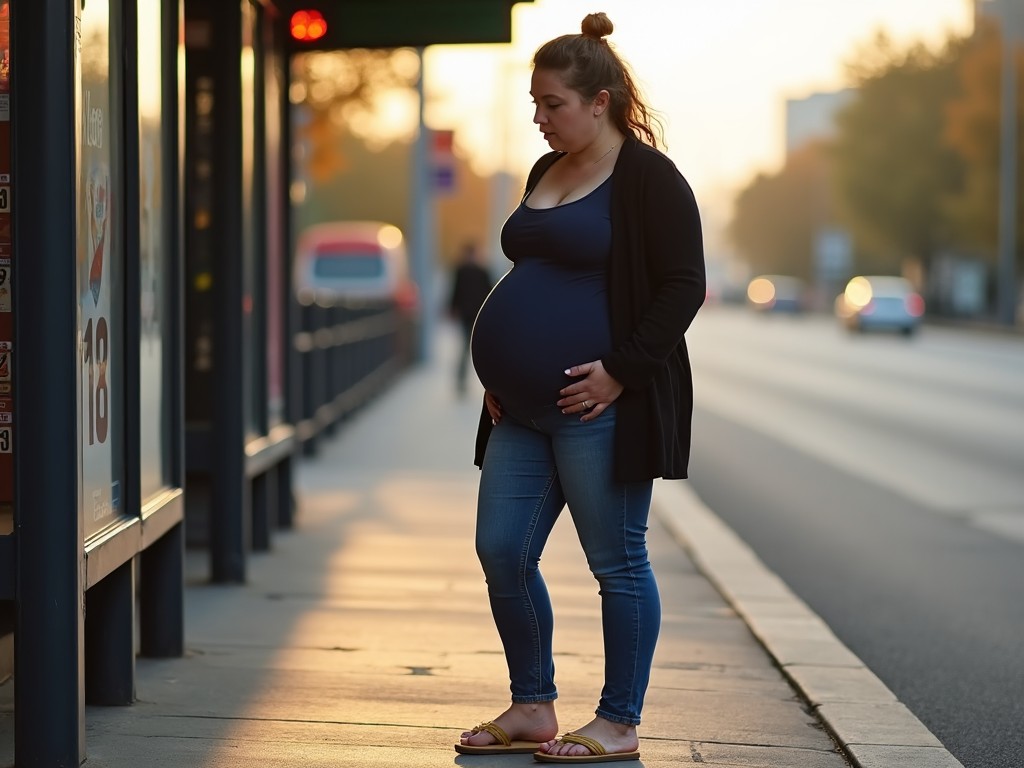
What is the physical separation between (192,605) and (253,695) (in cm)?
171

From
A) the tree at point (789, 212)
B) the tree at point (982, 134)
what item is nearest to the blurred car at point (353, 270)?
the tree at point (982, 134)

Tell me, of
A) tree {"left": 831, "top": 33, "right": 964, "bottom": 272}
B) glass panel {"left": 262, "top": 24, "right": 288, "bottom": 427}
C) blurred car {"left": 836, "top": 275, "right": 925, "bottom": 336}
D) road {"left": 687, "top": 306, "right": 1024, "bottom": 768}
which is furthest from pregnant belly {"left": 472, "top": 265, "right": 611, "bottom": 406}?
tree {"left": 831, "top": 33, "right": 964, "bottom": 272}

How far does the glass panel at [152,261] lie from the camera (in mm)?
5531

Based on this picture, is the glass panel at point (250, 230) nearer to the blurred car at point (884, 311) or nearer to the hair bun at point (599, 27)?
the hair bun at point (599, 27)

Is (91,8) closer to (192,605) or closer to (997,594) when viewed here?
(192,605)

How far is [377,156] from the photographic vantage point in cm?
9025

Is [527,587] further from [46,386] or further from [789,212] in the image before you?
[789,212]

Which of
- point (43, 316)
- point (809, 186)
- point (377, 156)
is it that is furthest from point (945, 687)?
point (809, 186)

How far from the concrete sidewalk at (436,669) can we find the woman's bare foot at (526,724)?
82 mm

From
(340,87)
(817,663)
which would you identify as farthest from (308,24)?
(340,87)

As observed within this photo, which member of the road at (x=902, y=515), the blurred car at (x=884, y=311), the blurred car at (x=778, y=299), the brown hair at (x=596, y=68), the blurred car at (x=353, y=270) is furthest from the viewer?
the blurred car at (x=778, y=299)

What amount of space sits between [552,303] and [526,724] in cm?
108

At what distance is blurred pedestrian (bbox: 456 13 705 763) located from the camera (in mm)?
4473

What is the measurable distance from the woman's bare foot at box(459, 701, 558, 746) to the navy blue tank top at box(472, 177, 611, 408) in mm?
804
